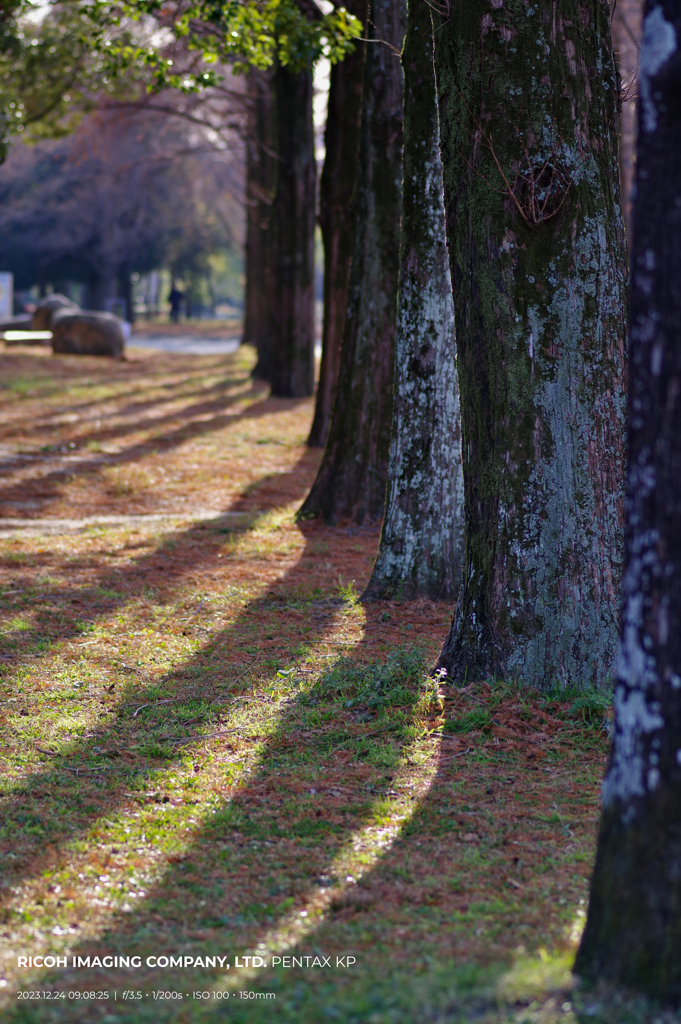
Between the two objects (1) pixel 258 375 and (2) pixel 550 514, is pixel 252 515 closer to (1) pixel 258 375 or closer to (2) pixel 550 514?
(2) pixel 550 514

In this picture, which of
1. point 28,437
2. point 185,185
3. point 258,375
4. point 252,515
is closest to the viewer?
point 252,515

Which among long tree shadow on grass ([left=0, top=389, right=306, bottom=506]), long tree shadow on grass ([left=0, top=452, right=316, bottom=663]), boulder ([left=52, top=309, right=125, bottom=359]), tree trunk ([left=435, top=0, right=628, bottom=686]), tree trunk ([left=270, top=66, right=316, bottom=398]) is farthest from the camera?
boulder ([left=52, top=309, right=125, bottom=359])

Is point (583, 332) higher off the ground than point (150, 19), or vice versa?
point (150, 19)

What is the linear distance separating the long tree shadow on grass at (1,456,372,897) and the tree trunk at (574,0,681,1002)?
2.19m

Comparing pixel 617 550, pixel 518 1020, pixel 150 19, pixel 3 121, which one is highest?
pixel 150 19

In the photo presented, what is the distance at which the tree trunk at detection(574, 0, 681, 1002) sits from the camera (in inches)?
108

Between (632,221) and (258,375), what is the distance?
932 inches

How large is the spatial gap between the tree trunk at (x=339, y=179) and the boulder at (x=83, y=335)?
697 inches

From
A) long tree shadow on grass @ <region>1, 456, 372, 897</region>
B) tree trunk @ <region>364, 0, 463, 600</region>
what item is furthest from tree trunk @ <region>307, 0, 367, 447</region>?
long tree shadow on grass @ <region>1, 456, 372, 897</region>

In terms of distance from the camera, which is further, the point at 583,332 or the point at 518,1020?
the point at 583,332

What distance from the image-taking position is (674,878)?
2.75 metres

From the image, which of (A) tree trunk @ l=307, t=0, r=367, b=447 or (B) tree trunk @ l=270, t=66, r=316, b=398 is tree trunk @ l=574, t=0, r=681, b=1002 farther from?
(B) tree trunk @ l=270, t=66, r=316, b=398

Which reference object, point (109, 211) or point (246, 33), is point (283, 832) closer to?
point (246, 33)

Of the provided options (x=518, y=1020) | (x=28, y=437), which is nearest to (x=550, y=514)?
(x=518, y=1020)
